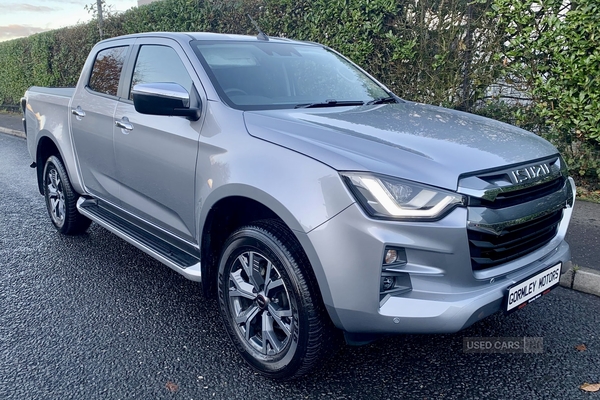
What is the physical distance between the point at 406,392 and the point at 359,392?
0.78ft

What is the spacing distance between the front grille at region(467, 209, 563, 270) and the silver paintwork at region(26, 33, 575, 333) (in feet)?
0.14

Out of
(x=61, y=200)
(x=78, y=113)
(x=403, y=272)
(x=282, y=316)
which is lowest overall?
(x=61, y=200)

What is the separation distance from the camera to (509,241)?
7.93 ft

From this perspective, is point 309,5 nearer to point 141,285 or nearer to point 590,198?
point 590,198

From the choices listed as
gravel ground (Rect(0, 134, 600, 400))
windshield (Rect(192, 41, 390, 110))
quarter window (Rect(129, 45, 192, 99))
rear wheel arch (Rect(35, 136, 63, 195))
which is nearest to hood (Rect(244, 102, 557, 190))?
windshield (Rect(192, 41, 390, 110))

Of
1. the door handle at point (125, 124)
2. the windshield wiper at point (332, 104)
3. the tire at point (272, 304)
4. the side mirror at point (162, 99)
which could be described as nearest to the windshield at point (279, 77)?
the windshield wiper at point (332, 104)

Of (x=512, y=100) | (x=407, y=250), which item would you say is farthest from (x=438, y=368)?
(x=512, y=100)

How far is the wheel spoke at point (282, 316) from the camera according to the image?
2.59 metres

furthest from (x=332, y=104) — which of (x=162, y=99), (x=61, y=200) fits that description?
(x=61, y=200)

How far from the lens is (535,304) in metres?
3.60

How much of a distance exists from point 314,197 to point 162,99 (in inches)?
45.7

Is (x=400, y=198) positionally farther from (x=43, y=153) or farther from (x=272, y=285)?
(x=43, y=153)

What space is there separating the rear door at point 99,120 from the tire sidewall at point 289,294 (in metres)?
1.52

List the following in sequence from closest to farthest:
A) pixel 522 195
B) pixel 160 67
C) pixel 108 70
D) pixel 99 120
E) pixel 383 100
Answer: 1. pixel 522 195
2. pixel 160 67
3. pixel 383 100
4. pixel 99 120
5. pixel 108 70
